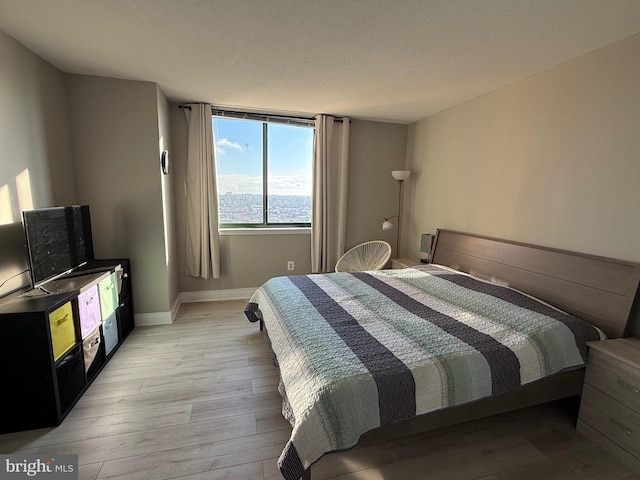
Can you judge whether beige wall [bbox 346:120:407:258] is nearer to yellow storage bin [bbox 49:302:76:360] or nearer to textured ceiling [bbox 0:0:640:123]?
textured ceiling [bbox 0:0:640:123]

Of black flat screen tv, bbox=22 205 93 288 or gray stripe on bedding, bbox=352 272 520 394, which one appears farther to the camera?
black flat screen tv, bbox=22 205 93 288

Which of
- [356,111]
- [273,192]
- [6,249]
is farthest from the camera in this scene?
[273,192]

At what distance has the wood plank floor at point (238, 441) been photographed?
1.53 metres

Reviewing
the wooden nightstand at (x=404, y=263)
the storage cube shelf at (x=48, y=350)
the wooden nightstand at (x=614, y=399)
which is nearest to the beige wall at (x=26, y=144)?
the storage cube shelf at (x=48, y=350)

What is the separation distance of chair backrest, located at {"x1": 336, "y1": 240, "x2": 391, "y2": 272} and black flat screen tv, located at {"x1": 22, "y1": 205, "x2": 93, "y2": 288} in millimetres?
2696

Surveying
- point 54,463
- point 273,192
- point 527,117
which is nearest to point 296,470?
point 54,463

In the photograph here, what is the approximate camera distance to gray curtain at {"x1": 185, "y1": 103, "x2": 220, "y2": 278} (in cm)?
347

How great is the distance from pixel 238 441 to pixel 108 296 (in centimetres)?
163

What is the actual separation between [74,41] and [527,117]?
3.47m

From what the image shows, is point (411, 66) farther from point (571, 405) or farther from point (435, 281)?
point (571, 405)

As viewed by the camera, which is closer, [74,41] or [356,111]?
[74,41]

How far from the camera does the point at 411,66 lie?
7.67 feet

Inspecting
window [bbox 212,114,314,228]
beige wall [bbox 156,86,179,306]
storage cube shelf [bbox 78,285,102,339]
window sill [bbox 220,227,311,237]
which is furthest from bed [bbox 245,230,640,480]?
window [bbox 212,114,314,228]

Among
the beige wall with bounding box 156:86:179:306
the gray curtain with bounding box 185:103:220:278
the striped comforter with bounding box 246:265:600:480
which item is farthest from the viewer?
the gray curtain with bounding box 185:103:220:278
